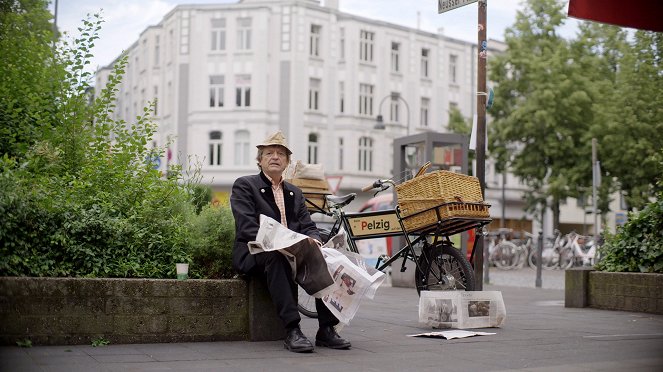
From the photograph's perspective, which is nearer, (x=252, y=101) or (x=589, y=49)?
(x=589, y=49)

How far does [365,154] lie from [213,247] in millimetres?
42346

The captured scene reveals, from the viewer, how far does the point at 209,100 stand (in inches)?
1845

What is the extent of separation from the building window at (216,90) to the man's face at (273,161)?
40299mm

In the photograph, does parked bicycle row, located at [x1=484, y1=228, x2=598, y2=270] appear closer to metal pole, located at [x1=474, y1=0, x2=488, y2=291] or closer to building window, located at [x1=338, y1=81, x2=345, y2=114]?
metal pole, located at [x1=474, y1=0, x2=488, y2=291]

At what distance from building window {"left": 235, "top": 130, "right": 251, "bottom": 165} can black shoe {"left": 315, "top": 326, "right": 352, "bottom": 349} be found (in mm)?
40014

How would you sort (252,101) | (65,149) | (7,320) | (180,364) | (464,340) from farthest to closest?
(252,101), (65,149), (464,340), (7,320), (180,364)

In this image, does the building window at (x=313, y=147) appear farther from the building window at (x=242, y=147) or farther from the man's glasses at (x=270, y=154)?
the man's glasses at (x=270, y=154)

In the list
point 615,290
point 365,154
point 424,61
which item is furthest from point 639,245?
point 424,61

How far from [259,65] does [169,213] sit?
39.6 m

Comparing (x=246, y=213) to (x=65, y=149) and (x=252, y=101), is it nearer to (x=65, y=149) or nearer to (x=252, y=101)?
(x=65, y=149)

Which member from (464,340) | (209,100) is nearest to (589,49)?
(209,100)

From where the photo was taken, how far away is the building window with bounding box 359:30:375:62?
4938 centimetres

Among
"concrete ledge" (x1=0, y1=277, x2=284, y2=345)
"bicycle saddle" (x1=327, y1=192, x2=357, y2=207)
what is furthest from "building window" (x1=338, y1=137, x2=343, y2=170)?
"concrete ledge" (x1=0, y1=277, x2=284, y2=345)

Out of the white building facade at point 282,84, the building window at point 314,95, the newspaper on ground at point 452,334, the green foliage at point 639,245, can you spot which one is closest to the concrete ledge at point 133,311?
the newspaper on ground at point 452,334
